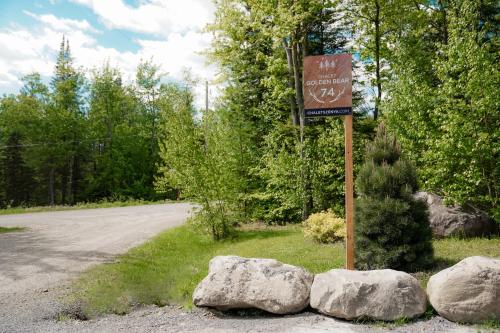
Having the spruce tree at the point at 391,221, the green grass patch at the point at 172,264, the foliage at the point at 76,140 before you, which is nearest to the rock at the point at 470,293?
the spruce tree at the point at 391,221

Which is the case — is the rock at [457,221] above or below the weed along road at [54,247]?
above

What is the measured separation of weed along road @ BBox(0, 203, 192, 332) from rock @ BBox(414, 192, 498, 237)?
30.6 feet

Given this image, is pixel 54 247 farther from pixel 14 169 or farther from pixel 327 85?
pixel 14 169

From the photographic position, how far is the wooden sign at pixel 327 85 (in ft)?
25.2

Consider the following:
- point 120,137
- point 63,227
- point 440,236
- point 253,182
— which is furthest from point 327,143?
point 120,137

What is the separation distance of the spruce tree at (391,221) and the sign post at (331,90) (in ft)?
2.66

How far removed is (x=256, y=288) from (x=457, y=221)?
8.03 meters

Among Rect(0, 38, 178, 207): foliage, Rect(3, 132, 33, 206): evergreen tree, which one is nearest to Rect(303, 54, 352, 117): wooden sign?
Rect(0, 38, 178, 207): foliage

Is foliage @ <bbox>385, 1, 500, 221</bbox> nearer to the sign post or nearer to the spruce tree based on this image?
the spruce tree

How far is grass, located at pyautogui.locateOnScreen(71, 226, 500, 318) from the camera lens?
26.0 feet

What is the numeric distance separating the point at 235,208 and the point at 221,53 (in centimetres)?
888

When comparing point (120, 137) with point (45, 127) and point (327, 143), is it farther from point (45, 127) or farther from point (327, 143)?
point (327, 143)

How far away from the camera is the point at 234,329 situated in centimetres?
592

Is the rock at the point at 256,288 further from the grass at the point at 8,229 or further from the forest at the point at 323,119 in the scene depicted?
the grass at the point at 8,229
